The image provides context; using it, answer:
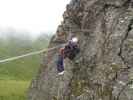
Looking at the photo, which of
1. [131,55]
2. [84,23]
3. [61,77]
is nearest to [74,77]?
[61,77]

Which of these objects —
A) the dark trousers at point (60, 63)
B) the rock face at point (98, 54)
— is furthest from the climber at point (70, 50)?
the rock face at point (98, 54)

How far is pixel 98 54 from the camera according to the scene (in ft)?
83.7

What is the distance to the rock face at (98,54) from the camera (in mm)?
22719

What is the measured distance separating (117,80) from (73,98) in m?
4.67

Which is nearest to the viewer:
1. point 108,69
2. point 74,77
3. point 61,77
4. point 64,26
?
point 108,69

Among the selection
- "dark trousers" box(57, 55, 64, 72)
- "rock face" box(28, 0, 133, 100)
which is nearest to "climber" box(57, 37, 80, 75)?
"dark trousers" box(57, 55, 64, 72)

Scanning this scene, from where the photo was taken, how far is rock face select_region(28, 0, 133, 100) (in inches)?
894

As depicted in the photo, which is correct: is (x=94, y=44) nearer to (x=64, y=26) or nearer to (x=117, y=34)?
(x=117, y=34)

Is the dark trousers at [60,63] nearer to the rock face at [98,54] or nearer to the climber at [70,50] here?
the climber at [70,50]

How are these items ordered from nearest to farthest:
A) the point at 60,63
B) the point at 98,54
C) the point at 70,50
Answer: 1. the point at 98,54
2. the point at 70,50
3. the point at 60,63

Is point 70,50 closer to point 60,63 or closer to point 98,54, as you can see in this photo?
point 60,63

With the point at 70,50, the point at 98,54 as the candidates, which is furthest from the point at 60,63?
the point at 98,54

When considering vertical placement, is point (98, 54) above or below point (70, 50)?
below

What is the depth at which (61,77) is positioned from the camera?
29.6 metres
